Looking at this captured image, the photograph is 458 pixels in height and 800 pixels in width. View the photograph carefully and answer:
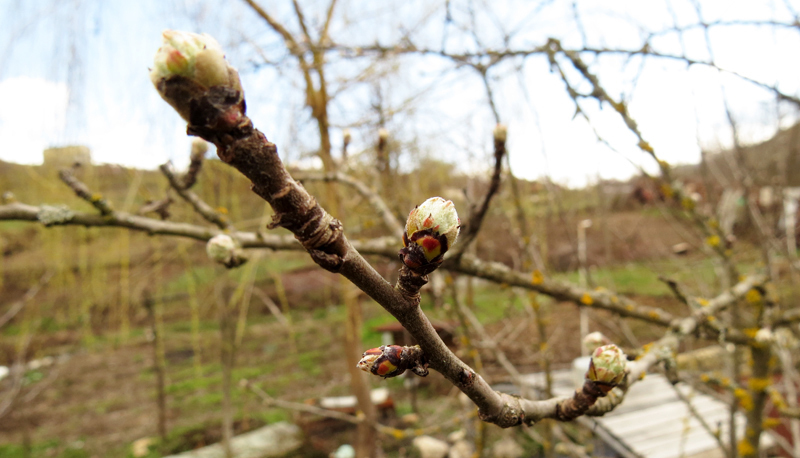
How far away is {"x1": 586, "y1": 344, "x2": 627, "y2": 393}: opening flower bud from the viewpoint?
2.35 feet

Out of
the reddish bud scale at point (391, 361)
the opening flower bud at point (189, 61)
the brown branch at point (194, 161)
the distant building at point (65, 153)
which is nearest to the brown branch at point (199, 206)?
the brown branch at point (194, 161)

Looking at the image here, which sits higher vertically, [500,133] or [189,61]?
[500,133]

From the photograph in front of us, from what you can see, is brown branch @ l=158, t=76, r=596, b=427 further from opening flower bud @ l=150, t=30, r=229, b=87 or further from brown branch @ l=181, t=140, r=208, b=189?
brown branch @ l=181, t=140, r=208, b=189

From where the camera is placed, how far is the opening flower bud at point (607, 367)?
717 millimetres

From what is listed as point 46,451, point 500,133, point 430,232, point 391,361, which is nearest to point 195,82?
point 430,232

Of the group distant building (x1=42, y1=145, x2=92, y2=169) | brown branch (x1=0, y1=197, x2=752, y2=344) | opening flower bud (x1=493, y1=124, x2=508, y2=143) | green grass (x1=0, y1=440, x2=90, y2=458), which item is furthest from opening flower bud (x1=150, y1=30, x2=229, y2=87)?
green grass (x1=0, y1=440, x2=90, y2=458)

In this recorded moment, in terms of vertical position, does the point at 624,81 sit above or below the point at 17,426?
above

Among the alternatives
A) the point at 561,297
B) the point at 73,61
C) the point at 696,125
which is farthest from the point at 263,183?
the point at 73,61

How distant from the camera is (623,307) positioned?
1752 mm

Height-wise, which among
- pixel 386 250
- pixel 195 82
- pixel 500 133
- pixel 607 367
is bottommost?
pixel 607 367

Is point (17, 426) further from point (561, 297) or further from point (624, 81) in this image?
point (624, 81)

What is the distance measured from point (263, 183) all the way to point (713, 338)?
1768 millimetres

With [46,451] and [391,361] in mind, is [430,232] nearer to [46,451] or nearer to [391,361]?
[391,361]

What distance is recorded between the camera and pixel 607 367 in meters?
0.72
